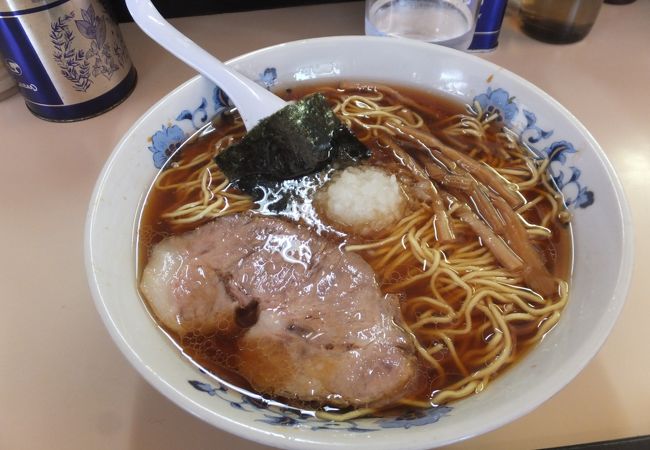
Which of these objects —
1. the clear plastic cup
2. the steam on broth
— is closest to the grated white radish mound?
the steam on broth

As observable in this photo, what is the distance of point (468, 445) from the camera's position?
0.89 meters

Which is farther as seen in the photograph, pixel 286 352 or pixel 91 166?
pixel 91 166

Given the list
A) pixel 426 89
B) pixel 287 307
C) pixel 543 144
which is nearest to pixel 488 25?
pixel 426 89

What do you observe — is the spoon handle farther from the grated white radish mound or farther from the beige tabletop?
the beige tabletop

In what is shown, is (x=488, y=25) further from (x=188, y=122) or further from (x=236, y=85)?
(x=188, y=122)

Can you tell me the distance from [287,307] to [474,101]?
0.76 metres

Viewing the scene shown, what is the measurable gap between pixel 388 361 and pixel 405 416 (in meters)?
0.10

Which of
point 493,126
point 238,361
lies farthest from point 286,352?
point 493,126

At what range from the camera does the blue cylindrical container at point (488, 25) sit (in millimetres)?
1546

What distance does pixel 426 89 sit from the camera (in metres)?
1.35

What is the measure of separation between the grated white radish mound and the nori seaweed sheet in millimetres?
108

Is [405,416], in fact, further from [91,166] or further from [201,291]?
[91,166]

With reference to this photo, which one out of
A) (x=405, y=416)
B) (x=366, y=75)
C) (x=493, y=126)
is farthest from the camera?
(x=366, y=75)

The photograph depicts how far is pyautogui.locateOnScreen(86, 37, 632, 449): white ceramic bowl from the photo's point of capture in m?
0.71
